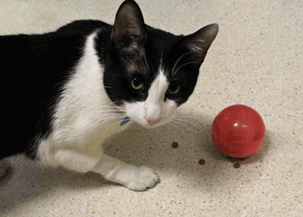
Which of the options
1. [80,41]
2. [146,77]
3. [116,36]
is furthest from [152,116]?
[80,41]

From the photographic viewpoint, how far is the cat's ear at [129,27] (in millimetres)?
731

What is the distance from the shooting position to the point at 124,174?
1107 mm

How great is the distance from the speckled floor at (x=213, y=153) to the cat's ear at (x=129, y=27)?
0.57 m

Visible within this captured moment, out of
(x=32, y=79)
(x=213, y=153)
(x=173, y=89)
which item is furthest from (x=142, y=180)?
(x=32, y=79)

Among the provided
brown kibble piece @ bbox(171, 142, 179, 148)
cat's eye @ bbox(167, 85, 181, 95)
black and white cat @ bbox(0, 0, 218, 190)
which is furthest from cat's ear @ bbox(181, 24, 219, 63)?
brown kibble piece @ bbox(171, 142, 179, 148)

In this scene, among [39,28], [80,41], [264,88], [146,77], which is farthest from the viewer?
[39,28]

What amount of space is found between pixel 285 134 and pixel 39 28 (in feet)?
4.79

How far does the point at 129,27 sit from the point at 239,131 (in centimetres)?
56

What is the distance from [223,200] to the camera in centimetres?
108

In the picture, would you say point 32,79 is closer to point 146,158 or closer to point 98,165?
point 98,165

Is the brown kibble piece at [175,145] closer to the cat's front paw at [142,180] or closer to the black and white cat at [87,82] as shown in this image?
the cat's front paw at [142,180]

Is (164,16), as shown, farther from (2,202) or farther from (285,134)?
(2,202)

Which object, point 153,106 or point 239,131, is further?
point 239,131

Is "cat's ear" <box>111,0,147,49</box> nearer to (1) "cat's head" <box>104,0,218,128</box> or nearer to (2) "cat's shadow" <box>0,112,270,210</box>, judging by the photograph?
(1) "cat's head" <box>104,0,218,128</box>
